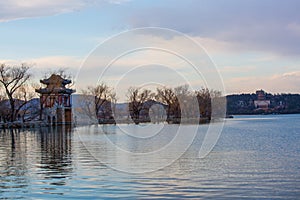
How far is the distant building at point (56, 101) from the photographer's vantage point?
213ft

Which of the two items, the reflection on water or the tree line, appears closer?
the reflection on water

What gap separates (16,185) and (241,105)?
433ft

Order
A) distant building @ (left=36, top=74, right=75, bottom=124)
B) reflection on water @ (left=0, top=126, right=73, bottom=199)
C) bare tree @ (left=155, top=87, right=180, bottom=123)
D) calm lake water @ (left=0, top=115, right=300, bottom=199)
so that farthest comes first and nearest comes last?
bare tree @ (left=155, top=87, right=180, bottom=123) < distant building @ (left=36, top=74, right=75, bottom=124) < reflection on water @ (left=0, top=126, right=73, bottom=199) < calm lake water @ (left=0, top=115, right=300, bottom=199)

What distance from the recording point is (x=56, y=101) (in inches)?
2648

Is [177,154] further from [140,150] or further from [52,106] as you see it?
[52,106]

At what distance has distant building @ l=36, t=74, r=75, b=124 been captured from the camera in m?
64.8

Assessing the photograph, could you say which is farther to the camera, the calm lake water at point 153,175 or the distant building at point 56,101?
the distant building at point 56,101

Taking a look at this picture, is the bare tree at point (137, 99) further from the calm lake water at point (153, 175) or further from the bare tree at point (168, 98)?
the calm lake water at point (153, 175)

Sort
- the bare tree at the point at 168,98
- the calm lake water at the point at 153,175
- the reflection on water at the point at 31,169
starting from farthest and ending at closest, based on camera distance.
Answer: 1. the bare tree at the point at 168,98
2. the reflection on water at the point at 31,169
3. the calm lake water at the point at 153,175

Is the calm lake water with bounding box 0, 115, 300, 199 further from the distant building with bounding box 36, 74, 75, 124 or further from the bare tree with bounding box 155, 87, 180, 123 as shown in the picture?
the bare tree with bounding box 155, 87, 180, 123

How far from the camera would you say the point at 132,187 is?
531 inches

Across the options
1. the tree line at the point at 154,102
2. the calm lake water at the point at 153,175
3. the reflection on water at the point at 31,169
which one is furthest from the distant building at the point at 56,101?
the calm lake water at the point at 153,175

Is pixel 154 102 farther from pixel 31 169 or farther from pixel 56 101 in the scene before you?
pixel 31 169

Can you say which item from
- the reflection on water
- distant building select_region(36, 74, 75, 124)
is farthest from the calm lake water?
distant building select_region(36, 74, 75, 124)
